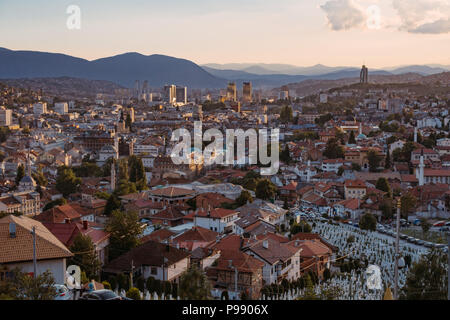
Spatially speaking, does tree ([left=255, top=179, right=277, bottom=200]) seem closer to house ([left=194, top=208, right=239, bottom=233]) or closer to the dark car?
house ([left=194, top=208, right=239, bottom=233])

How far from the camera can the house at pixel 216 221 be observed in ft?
28.5

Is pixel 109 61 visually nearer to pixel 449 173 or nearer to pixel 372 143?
pixel 372 143

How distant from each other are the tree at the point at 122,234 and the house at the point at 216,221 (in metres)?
2.31

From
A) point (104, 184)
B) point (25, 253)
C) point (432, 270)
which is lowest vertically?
point (104, 184)

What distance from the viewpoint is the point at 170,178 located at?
15.4 m

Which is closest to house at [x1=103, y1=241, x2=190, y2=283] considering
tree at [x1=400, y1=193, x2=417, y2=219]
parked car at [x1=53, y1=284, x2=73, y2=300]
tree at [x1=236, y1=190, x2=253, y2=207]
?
parked car at [x1=53, y1=284, x2=73, y2=300]

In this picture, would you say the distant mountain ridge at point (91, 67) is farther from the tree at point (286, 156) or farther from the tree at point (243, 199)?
the tree at point (243, 199)

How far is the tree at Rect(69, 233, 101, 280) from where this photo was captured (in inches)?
199

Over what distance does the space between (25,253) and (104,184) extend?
11.0 meters

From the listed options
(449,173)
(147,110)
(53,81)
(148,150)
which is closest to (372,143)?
(449,173)

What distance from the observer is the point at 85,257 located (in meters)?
5.10

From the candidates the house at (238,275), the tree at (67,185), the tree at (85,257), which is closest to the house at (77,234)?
the tree at (85,257)

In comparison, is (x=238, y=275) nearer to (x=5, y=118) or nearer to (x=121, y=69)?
(x=5, y=118)

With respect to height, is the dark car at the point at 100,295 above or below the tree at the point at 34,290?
below
